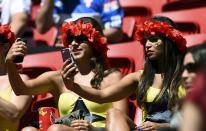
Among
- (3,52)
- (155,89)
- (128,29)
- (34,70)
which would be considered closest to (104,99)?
(155,89)

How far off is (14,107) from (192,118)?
113 inches

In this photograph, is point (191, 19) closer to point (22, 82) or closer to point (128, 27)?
point (128, 27)

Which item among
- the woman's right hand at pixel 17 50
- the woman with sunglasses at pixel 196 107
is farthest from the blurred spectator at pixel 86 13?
the woman with sunglasses at pixel 196 107

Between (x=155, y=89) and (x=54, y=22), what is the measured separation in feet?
6.87

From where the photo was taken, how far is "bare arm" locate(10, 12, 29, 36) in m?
5.96

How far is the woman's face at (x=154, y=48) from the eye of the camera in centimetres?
448

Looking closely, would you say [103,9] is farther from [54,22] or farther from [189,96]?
[189,96]

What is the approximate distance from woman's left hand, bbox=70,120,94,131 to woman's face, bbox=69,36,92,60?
0.59 m

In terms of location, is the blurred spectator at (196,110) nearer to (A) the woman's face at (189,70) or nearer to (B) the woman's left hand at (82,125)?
(A) the woman's face at (189,70)

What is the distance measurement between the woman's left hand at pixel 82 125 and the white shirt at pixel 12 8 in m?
1.96

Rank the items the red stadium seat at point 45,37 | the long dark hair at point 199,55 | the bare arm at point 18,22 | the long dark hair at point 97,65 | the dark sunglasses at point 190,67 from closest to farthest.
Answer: the long dark hair at point 199,55 → the dark sunglasses at point 190,67 → the long dark hair at point 97,65 → the bare arm at point 18,22 → the red stadium seat at point 45,37

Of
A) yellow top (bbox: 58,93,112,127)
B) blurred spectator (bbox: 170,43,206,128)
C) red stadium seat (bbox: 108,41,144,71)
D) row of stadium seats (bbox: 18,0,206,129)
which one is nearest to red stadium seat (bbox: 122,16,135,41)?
row of stadium seats (bbox: 18,0,206,129)

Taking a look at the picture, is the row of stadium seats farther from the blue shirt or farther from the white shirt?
the white shirt

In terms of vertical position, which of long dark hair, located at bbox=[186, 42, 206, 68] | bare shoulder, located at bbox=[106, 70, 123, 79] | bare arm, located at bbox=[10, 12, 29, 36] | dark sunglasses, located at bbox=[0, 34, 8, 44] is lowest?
bare shoulder, located at bbox=[106, 70, 123, 79]
